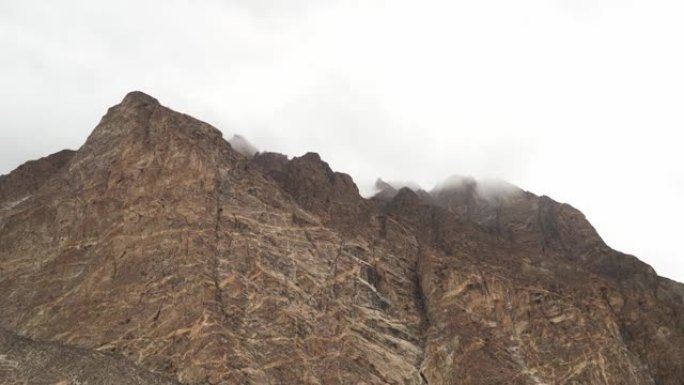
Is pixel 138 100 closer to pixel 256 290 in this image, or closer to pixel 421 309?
pixel 256 290

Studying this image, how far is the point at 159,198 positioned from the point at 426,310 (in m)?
Result: 34.8

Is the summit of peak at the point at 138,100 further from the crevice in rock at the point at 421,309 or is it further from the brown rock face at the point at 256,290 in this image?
the crevice in rock at the point at 421,309

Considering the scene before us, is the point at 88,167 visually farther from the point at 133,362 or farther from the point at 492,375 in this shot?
the point at 492,375

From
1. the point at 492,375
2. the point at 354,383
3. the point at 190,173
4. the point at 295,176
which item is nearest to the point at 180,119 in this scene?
the point at 190,173

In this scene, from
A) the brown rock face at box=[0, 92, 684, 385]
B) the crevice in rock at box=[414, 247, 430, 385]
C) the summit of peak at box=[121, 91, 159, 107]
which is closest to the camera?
the brown rock face at box=[0, 92, 684, 385]

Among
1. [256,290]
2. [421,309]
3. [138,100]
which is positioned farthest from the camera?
[138,100]

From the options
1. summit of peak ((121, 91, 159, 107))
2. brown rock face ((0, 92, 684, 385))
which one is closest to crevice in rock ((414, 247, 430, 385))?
brown rock face ((0, 92, 684, 385))

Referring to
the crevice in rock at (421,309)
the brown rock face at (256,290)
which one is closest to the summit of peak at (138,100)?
the brown rock face at (256,290)

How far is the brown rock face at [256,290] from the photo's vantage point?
7394cm

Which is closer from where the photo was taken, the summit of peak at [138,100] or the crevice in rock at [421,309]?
the crevice in rock at [421,309]

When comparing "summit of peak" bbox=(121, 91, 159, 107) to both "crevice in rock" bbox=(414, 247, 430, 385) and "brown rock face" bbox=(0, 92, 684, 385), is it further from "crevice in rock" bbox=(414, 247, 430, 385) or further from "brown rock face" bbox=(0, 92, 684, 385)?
"crevice in rock" bbox=(414, 247, 430, 385)

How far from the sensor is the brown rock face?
73.9 meters

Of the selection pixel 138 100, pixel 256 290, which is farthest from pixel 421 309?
pixel 138 100

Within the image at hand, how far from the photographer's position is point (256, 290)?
264ft
